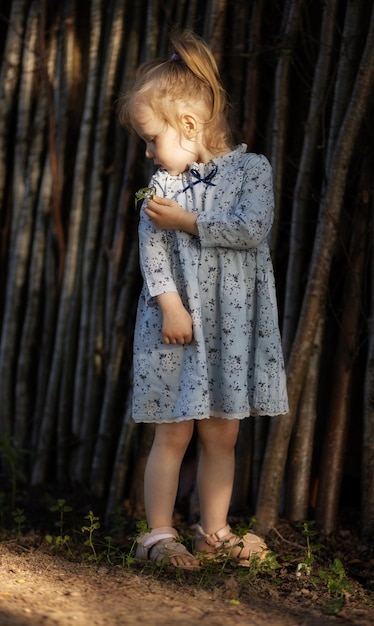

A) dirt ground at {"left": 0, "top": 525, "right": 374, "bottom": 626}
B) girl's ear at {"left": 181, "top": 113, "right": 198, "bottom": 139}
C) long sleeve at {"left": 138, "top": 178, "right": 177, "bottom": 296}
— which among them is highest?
girl's ear at {"left": 181, "top": 113, "right": 198, "bottom": 139}

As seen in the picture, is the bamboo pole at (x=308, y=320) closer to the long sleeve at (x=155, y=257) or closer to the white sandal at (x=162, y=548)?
the white sandal at (x=162, y=548)

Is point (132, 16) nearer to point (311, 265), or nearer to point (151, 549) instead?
point (311, 265)

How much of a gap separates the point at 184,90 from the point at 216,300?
622 mm

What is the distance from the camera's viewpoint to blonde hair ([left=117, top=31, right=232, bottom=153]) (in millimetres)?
2662

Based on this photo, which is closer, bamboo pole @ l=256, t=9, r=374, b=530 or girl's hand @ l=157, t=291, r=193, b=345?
girl's hand @ l=157, t=291, r=193, b=345

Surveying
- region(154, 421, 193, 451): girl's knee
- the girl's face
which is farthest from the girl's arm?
region(154, 421, 193, 451): girl's knee

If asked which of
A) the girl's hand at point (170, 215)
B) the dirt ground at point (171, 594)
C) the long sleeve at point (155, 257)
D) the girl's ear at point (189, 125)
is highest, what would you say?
the girl's ear at point (189, 125)

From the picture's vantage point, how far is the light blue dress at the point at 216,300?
2613 millimetres

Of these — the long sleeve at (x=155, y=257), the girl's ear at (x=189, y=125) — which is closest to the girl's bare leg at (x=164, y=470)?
the long sleeve at (x=155, y=257)

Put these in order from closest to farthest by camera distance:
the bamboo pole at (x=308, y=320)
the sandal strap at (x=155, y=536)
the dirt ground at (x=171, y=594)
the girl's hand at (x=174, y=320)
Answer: the dirt ground at (x=171, y=594) < the girl's hand at (x=174, y=320) < the sandal strap at (x=155, y=536) < the bamboo pole at (x=308, y=320)

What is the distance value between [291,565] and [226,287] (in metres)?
0.90

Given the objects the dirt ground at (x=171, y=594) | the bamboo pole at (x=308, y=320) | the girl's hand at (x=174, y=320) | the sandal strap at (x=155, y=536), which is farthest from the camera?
the bamboo pole at (x=308, y=320)

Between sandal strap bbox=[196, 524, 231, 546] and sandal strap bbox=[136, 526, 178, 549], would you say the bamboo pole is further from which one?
sandal strap bbox=[136, 526, 178, 549]

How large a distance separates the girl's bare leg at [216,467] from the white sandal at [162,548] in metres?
0.14
